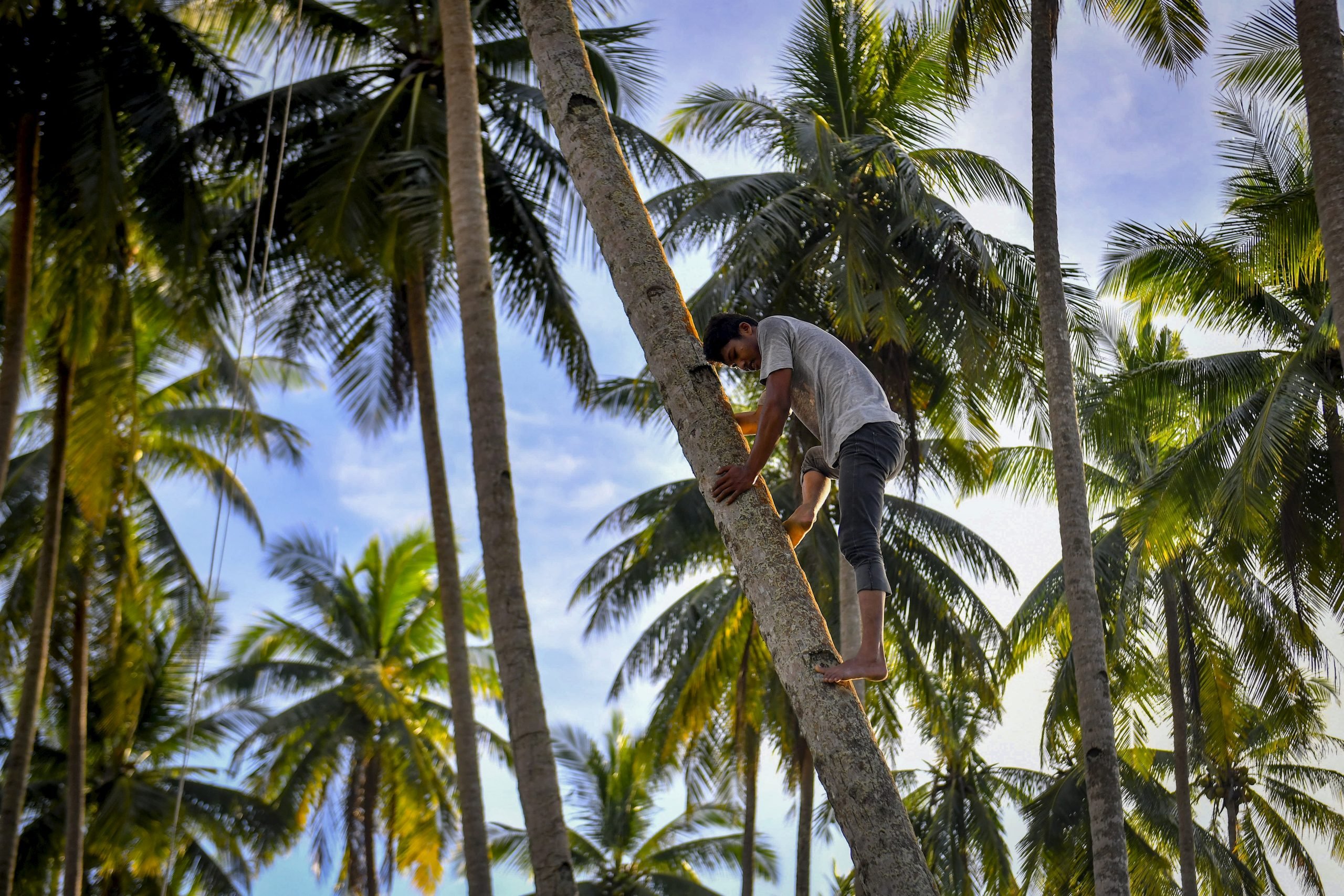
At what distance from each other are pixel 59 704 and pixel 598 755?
35.0 feet

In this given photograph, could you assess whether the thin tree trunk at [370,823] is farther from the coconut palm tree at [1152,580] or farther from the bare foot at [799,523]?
the bare foot at [799,523]

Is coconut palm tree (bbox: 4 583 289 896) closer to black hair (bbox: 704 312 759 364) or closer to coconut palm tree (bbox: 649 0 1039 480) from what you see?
coconut palm tree (bbox: 649 0 1039 480)

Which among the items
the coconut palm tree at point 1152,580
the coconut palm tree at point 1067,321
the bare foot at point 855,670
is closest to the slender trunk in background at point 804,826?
the coconut palm tree at point 1152,580

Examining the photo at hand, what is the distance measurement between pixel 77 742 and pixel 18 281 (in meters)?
6.55

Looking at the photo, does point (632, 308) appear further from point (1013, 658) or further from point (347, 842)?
point (347, 842)

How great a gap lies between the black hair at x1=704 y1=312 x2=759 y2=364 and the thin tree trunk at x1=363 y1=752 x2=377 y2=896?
Result: 19471 mm

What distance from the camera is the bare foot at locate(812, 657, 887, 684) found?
9.95ft

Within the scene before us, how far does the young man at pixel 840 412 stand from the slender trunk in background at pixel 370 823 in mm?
19420

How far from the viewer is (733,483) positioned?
3.33 metres

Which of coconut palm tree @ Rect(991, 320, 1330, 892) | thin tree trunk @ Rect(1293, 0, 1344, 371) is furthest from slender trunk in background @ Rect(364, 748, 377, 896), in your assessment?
thin tree trunk @ Rect(1293, 0, 1344, 371)

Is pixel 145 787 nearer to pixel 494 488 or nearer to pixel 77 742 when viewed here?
pixel 77 742

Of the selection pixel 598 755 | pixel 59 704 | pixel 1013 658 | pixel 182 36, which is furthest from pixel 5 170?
pixel 598 755

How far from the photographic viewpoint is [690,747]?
18859 mm

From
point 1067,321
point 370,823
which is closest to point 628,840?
point 370,823
